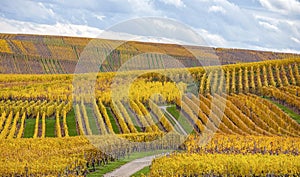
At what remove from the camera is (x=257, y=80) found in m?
81.4

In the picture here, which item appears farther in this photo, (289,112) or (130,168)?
(289,112)

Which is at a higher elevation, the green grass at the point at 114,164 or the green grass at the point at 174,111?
the green grass at the point at 174,111

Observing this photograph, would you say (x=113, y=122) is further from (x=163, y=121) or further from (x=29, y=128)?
(x=29, y=128)

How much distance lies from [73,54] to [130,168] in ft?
362

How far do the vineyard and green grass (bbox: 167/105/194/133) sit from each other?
0.40 ft

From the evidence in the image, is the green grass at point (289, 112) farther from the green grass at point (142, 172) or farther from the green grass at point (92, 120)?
the green grass at point (142, 172)

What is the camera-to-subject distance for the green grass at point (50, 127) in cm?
5575

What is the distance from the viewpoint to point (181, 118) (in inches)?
2434

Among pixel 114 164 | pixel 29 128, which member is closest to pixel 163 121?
pixel 29 128

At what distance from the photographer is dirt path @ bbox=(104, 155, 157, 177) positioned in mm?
36819

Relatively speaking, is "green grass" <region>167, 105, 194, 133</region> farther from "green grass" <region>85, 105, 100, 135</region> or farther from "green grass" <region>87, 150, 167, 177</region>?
"green grass" <region>85, 105, 100, 135</region>

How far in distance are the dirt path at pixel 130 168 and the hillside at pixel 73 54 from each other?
8509 cm

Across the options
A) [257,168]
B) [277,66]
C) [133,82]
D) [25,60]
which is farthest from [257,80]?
[25,60]

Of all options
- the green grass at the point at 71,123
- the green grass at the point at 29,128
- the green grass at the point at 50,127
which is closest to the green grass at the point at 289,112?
the green grass at the point at 71,123
